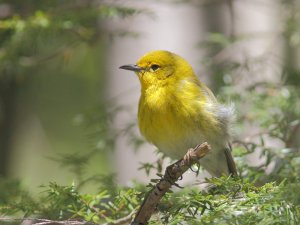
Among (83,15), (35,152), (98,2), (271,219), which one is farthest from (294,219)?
(35,152)

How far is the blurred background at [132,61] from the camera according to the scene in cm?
394

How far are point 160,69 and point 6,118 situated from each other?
8.01 feet

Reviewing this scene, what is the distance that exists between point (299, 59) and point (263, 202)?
209 inches

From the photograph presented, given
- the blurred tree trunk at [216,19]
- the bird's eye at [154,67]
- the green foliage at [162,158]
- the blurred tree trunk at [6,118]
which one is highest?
the blurred tree trunk at [216,19]

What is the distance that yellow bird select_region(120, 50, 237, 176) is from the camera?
3.28 meters

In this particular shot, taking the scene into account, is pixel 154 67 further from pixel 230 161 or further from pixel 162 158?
pixel 230 161

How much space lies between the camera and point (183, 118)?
Answer: 10.7ft

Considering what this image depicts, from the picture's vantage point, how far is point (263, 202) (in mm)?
2094

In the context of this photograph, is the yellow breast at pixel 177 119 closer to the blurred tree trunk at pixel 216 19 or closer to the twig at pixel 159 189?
the twig at pixel 159 189

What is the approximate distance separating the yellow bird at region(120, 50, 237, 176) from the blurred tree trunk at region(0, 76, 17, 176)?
2.33 m

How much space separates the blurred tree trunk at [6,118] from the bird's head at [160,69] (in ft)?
7.11

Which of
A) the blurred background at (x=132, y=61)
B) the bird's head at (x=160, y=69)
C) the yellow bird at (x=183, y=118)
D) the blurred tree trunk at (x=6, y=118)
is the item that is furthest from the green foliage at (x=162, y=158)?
the blurred tree trunk at (x=6, y=118)

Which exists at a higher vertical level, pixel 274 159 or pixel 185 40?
pixel 185 40

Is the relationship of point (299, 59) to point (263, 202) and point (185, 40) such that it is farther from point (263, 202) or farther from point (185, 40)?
point (263, 202)
